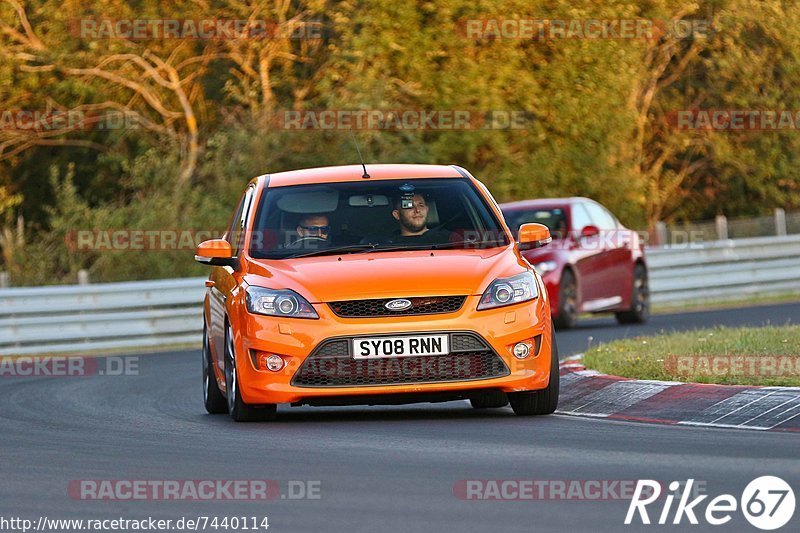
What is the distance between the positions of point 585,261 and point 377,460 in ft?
46.7

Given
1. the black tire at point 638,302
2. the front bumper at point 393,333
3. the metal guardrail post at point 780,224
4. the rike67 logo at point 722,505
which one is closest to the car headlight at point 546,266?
the black tire at point 638,302

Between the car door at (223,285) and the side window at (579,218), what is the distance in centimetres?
1046

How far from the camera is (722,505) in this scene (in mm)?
7121

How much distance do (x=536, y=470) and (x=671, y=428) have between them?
190 centimetres

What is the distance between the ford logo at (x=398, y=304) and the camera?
1062 centimetres

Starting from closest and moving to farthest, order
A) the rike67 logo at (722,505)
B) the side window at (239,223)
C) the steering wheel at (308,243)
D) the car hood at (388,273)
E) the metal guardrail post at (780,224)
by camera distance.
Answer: the rike67 logo at (722,505)
the car hood at (388,273)
the steering wheel at (308,243)
the side window at (239,223)
the metal guardrail post at (780,224)

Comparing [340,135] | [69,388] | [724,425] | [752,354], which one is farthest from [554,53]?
[724,425]

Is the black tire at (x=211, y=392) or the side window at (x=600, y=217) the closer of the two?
the black tire at (x=211, y=392)

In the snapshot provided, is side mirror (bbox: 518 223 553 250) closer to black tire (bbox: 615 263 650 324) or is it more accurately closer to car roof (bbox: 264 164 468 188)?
car roof (bbox: 264 164 468 188)

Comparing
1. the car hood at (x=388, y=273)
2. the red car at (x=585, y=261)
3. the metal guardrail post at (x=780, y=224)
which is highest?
the car hood at (x=388, y=273)

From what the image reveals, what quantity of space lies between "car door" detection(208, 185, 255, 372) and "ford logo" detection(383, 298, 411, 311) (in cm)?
126

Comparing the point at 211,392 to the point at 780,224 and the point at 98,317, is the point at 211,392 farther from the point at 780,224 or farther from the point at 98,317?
the point at 780,224

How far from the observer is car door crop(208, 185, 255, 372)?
11.9 m

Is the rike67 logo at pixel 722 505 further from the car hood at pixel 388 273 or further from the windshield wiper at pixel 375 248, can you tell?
the windshield wiper at pixel 375 248
